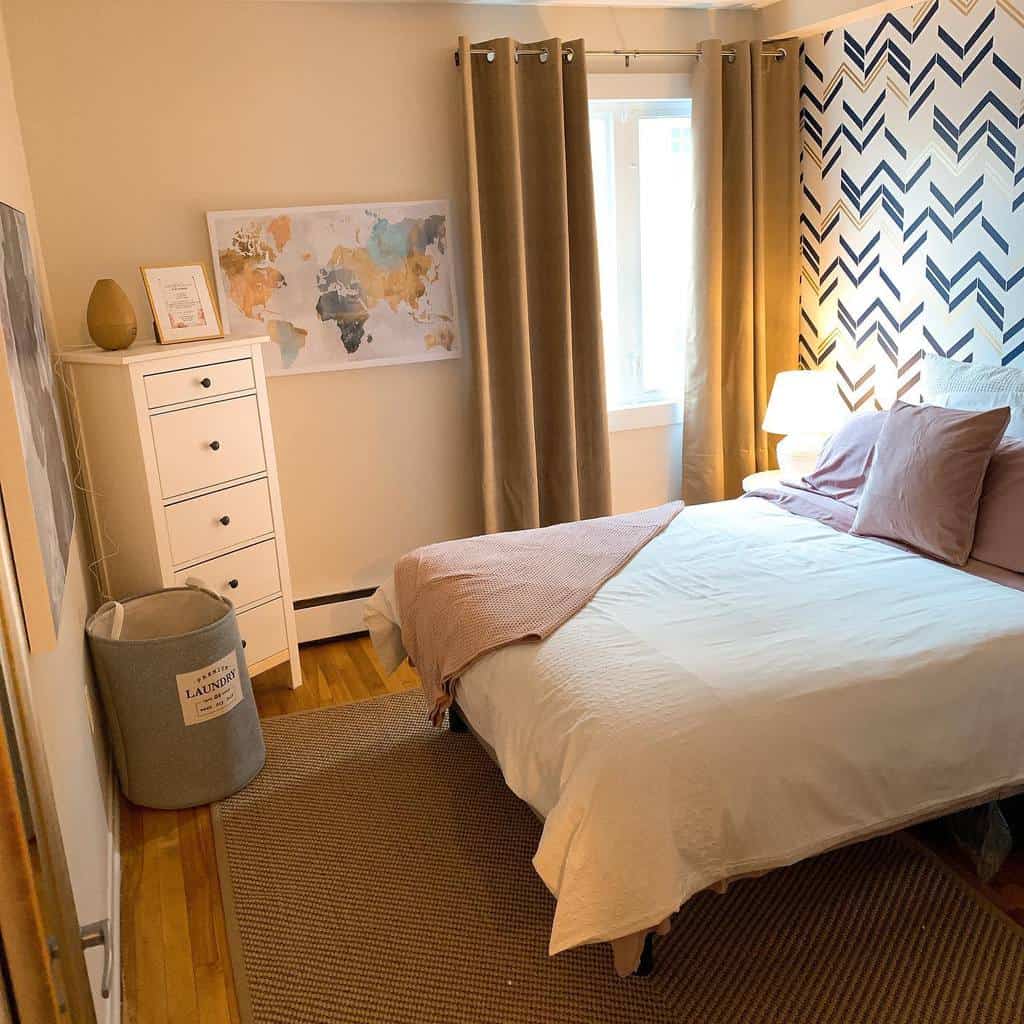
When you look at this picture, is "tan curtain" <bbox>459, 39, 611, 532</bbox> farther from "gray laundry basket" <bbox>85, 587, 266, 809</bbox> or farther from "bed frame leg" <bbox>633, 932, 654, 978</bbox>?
"bed frame leg" <bbox>633, 932, 654, 978</bbox>

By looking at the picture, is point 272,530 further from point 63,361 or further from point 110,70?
point 110,70

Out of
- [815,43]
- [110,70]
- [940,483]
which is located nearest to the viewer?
[940,483]

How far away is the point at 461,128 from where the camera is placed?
12.6 ft

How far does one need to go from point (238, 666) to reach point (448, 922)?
3.31ft

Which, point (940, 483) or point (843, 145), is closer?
point (940, 483)

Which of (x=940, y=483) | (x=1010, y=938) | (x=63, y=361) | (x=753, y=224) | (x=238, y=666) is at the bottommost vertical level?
(x=1010, y=938)

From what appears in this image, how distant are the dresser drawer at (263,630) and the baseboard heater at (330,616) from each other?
0.47 meters

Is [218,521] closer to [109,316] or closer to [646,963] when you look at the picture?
[109,316]

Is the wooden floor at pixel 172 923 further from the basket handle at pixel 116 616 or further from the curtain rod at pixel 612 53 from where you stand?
the curtain rod at pixel 612 53

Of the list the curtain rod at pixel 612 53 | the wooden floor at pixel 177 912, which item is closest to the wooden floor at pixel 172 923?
the wooden floor at pixel 177 912

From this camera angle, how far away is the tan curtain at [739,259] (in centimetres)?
411

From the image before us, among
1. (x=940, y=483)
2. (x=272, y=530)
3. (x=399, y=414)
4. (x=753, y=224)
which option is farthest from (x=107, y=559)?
(x=753, y=224)

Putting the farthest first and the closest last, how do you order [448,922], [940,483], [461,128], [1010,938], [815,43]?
[815,43] < [461,128] < [940,483] < [448,922] < [1010,938]

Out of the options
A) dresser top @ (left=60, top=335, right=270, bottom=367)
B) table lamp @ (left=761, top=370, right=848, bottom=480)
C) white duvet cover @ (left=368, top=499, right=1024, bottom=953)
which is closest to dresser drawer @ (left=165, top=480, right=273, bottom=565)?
dresser top @ (left=60, top=335, right=270, bottom=367)
